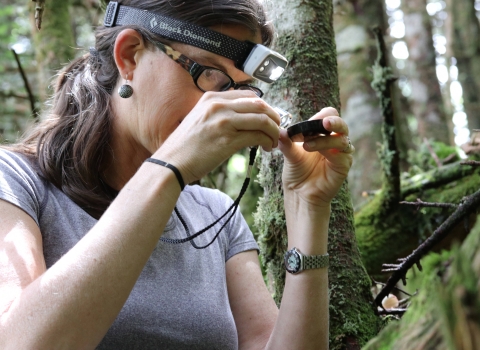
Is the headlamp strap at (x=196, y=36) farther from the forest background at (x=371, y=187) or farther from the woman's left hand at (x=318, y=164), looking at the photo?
the forest background at (x=371, y=187)

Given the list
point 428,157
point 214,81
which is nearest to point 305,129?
point 214,81

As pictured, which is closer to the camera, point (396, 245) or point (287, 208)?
point (287, 208)

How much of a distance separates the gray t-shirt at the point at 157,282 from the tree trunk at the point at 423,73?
5007mm

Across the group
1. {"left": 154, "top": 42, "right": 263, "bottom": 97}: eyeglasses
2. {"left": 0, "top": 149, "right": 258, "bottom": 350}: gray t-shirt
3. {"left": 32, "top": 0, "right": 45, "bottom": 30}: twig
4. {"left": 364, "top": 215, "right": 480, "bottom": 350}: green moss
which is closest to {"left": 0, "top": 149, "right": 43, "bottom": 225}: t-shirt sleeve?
{"left": 0, "top": 149, "right": 258, "bottom": 350}: gray t-shirt

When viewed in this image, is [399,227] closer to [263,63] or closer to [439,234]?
[439,234]

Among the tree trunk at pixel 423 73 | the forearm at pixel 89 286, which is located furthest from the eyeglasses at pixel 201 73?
the tree trunk at pixel 423 73

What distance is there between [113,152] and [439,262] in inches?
53.3

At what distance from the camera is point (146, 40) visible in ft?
5.55

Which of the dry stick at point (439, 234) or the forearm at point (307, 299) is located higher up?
the dry stick at point (439, 234)

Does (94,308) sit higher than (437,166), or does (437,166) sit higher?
(437,166)

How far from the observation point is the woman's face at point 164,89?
5.35ft

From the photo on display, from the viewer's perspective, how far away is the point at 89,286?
3.82ft

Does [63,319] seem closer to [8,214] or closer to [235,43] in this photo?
[8,214]

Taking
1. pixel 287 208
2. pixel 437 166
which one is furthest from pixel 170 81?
pixel 437 166
